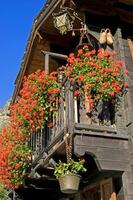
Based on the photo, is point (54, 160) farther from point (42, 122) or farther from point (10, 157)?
point (10, 157)

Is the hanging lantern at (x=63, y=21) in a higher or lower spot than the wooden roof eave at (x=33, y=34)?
lower

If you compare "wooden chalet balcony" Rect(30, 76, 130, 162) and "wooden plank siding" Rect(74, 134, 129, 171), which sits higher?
"wooden chalet balcony" Rect(30, 76, 130, 162)

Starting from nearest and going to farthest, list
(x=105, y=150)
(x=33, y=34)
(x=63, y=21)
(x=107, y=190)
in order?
(x=105, y=150) < (x=107, y=190) < (x=63, y=21) < (x=33, y=34)

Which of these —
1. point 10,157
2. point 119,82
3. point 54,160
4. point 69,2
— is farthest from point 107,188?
point 69,2

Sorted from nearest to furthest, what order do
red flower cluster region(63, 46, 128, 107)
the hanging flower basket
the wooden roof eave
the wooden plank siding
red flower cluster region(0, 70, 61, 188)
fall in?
the hanging flower basket < the wooden plank siding < red flower cluster region(63, 46, 128, 107) < red flower cluster region(0, 70, 61, 188) < the wooden roof eave

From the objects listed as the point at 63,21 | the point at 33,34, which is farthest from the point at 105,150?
the point at 33,34

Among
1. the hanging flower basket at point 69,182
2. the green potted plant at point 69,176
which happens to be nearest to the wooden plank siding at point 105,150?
the green potted plant at point 69,176

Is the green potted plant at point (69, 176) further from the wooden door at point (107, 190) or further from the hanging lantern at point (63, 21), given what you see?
the hanging lantern at point (63, 21)

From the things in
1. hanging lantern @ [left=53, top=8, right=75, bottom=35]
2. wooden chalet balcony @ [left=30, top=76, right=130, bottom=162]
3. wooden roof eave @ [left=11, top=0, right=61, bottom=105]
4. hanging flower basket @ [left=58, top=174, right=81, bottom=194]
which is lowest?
hanging flower basket @ [left=58, top=174, right=81, bottom=194]

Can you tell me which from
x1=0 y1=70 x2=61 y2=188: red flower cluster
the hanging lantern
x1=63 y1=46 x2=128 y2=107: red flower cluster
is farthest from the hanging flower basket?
the hanging lantern

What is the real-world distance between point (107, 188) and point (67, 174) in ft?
5.10

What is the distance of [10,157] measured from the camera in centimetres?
946

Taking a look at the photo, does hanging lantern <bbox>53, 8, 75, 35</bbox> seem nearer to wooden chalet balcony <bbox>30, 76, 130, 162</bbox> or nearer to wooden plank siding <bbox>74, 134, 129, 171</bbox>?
wooden chalet balcony <bbox>30, 76, 130, 162</bbox>

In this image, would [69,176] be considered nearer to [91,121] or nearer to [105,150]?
[105,150]
